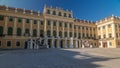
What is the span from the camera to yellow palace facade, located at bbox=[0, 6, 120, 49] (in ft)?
104

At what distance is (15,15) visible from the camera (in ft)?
108

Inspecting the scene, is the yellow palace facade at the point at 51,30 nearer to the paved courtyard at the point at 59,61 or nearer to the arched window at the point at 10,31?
the arched window at the point at 10,31

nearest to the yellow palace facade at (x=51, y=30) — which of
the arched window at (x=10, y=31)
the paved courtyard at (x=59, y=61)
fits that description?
the arched window at (x=10, y=31)

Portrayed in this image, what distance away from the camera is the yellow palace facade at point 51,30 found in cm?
3183

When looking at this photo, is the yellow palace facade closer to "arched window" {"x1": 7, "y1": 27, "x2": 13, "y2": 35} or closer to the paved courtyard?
"arched window" {"x1": 7, "y1": 27, "x2": 13, "y2": 35}

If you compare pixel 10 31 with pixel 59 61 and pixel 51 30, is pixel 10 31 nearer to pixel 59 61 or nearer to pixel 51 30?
pixel 51 30

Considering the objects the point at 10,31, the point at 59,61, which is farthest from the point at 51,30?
the point at 59,61

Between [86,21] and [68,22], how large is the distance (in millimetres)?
10395

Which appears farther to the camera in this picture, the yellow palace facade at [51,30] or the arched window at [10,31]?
the yellow palace facade at [51,30]

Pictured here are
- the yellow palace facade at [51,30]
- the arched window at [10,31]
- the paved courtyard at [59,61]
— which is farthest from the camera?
the yellow palace facade at [51,30]

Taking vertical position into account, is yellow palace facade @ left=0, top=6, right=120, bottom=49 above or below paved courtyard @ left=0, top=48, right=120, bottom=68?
above

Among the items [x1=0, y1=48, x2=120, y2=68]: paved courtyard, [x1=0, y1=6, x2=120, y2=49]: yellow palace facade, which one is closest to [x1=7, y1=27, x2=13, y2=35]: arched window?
[x1=0, y1=6, x2=120, y2=49]: yellow palace facade

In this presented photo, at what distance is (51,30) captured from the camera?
37.9 meters

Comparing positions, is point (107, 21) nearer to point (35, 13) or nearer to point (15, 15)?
point (35, 13)
